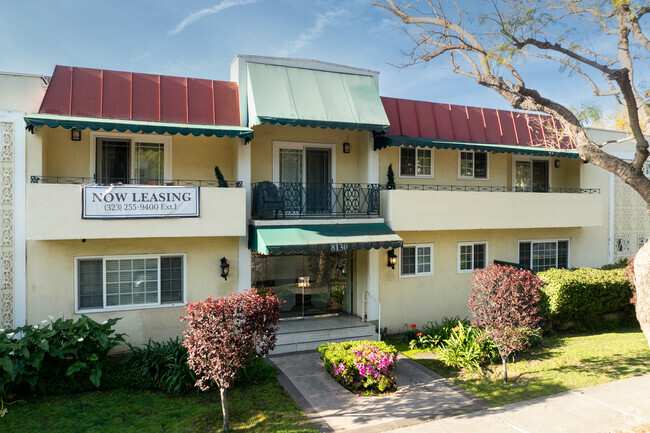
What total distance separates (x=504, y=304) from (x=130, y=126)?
31.8ft

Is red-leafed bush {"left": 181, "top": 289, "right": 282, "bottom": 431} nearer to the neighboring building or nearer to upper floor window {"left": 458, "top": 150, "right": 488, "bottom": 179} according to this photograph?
the neighboring building

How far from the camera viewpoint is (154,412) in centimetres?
841

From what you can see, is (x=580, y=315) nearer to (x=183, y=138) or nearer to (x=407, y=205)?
(x=407, y=205)

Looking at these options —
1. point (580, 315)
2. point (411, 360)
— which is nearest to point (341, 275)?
point (411, 360)

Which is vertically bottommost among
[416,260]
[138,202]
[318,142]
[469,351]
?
[469,351]

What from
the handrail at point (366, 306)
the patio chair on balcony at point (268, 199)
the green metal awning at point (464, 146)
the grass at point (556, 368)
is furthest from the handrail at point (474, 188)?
the grass at point (556, 368)

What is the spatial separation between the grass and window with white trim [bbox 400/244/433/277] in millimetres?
2354

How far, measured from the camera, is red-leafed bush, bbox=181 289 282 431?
7.64m

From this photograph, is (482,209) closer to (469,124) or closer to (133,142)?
(469,124)

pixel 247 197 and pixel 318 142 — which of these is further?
pixel 318 142

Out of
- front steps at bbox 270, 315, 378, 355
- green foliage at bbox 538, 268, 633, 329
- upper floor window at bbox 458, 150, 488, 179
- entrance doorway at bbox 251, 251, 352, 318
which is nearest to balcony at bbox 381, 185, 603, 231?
upper floor window at bbox 458, 150, 488, 179

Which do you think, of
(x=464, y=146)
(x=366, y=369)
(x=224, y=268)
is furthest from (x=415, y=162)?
(x=366, y=369)

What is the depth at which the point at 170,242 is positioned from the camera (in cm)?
1188

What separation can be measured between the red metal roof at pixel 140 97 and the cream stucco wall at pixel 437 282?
6797 mm
